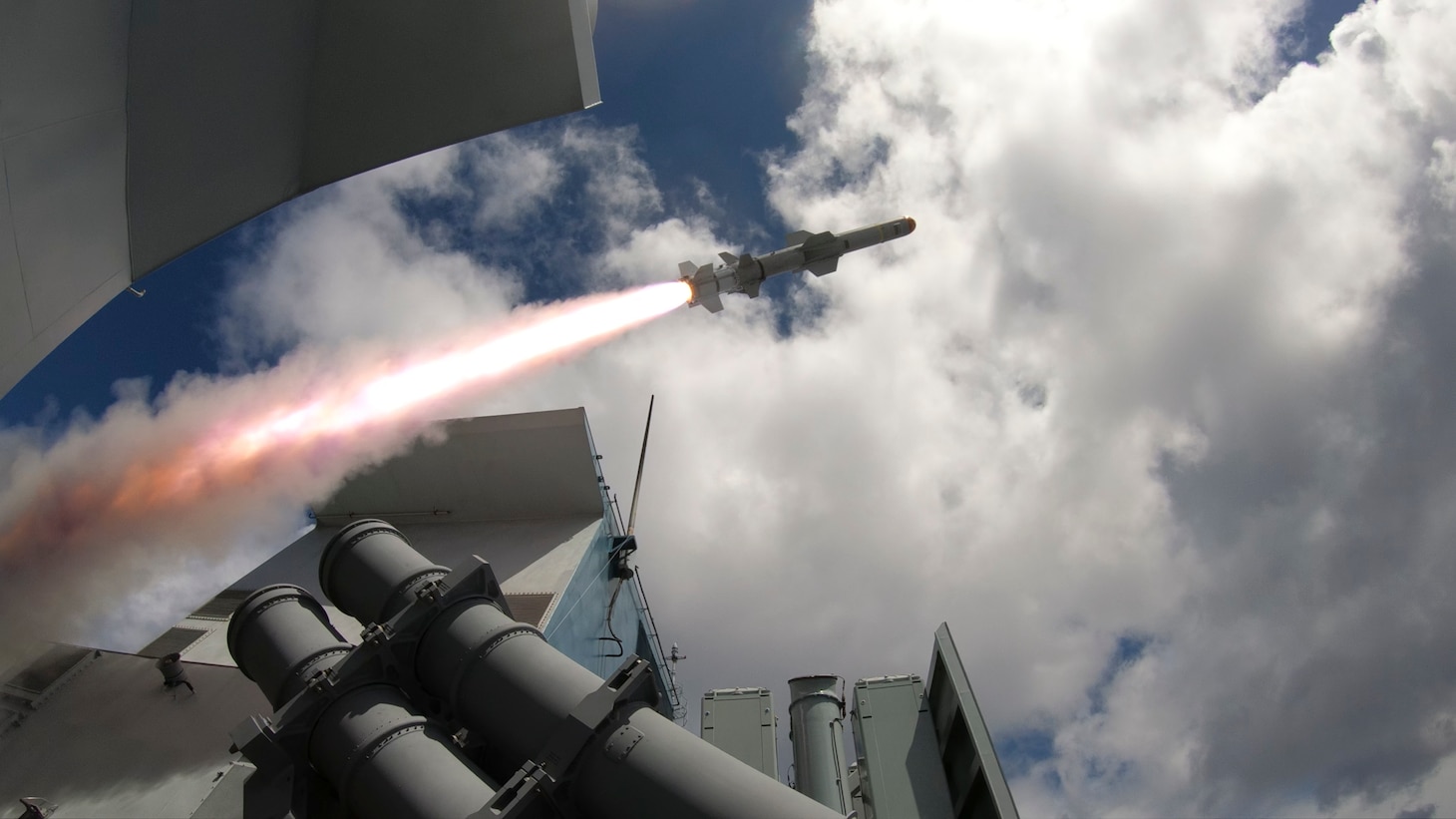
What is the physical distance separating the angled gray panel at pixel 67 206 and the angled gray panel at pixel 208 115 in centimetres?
19

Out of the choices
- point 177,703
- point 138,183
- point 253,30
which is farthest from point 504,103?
point 177,703

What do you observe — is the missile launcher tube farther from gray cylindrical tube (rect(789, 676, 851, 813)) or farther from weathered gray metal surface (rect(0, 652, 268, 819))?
gray cylindrical tube (rect(789, 676, 851, 813))

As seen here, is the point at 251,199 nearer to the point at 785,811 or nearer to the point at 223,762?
the point at 785,811

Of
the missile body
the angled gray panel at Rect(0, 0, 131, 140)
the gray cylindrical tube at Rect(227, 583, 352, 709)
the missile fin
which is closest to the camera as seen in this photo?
the angled gray panel at Rect(0, 0, 131, 140)

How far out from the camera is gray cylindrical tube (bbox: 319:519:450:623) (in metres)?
6.38

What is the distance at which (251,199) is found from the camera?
20.7 ft

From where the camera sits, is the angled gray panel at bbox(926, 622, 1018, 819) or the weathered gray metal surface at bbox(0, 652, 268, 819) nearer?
the angled gray panel at bbox(926, 622, 1018, 819)

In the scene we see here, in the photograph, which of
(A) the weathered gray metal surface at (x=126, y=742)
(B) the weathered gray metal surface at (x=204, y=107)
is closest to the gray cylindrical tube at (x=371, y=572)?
(B) the weathered gray metal surface at (x=204, y=107)

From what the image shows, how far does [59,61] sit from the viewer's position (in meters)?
4.44

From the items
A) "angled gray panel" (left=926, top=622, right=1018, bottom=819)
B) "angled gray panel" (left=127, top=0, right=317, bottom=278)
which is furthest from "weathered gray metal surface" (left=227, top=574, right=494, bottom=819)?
"angled gray panel" (left=926, top=622, right=1018, bottom=819)

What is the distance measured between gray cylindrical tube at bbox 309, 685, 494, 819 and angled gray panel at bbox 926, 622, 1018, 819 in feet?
15.9

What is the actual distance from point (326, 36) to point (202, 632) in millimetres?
10458

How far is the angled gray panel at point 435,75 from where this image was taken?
639 centimetres

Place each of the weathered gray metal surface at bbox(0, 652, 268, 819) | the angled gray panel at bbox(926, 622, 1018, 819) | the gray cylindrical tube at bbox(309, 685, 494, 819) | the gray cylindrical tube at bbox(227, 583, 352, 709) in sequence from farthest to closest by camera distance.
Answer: the weathered gray metal surface at bbox(0, 652, 268, 819)
the angled gray panel at bbox(926, 622, 1018, 819)
the gray cylindrical tube at bbox(227, 583, 352, 709)
the gray cylindrical tube at bbox(309, 685, 494, 819)
